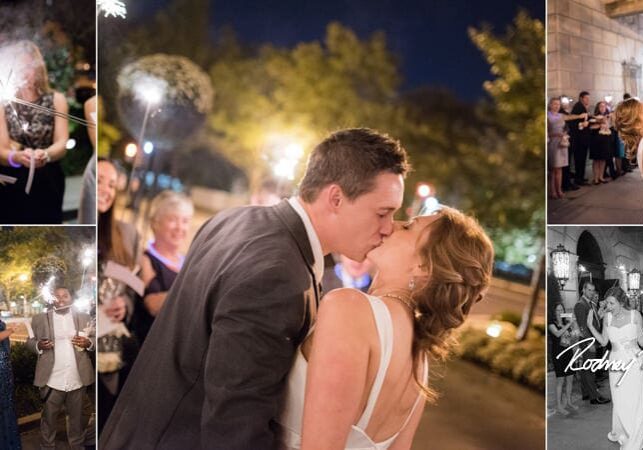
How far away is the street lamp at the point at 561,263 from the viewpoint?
3.17 meters

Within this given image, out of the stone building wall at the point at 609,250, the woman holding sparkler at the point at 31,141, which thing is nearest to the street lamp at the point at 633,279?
the stone building wall at the point at 609,250

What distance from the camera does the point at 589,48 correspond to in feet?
10.3

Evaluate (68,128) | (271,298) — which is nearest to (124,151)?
(68,128)

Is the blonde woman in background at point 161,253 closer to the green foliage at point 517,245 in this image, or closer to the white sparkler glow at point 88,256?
the white sparkler glow at point 88,256

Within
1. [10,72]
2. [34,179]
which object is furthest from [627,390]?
[10,72]

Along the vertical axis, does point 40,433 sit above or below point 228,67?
below

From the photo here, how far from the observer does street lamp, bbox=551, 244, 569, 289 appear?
10.4ft

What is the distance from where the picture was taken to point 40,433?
321 cm

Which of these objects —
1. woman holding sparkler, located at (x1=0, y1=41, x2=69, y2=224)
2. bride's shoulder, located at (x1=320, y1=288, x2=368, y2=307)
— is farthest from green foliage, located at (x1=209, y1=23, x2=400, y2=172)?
bride's shoulder, located at (x1=320, y1=288, x2=368, y2=307)

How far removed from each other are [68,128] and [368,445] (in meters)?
1.96

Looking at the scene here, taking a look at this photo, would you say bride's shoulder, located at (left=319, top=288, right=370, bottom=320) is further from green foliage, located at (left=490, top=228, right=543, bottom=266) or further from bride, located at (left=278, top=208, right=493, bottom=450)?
green foliage, located at (left=490, top=228, right=543, bottom=266)

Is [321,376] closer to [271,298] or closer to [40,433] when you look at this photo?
[271,298]

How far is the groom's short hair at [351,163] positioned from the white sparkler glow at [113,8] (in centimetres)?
141

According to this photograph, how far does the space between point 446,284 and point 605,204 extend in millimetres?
1340
